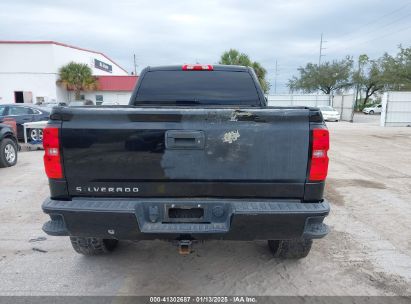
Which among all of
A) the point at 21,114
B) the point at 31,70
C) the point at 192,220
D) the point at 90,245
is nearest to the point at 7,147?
the point at 21,114

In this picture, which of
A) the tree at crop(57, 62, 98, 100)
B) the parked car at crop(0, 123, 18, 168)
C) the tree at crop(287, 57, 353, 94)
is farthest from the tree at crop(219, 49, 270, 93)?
the parked car at crop(0, 123, 18, 168)

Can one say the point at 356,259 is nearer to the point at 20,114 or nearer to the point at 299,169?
the point at 299,169

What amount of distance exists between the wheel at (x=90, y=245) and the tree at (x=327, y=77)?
193 feet

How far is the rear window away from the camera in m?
4.46

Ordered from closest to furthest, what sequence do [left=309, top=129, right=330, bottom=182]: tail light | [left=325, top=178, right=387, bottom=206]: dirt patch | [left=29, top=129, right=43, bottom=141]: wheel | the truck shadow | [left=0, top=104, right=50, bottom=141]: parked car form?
[left=309, top=129, right=330, bottom=182]: tail light < the truck shadow < [left=325, top=178, right=387, bottom=206]: dirt patch < [left=29, top=129, right=43, bottom=141]: wheel < [left=0, top=104, right=50, bottom=141]: parked car

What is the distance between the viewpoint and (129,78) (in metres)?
37.5

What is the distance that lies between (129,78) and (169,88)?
34.7 metres

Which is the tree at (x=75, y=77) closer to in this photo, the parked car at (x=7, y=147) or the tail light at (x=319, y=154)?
the parked car at (x=7, y=147)

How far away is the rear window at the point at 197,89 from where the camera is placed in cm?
446

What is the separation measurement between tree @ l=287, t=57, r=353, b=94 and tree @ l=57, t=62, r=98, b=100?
38.2 metres

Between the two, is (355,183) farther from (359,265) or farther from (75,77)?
(75,77)

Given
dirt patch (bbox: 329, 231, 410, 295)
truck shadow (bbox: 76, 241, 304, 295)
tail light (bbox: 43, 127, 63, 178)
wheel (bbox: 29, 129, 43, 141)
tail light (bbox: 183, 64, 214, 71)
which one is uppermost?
tail light (bbox: 183, 64, 214, 71)

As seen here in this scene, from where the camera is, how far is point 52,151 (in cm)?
266

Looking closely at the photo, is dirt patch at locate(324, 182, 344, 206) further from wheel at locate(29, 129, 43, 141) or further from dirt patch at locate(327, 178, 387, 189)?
wheel at locate(29, 129, 43, 141)
